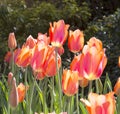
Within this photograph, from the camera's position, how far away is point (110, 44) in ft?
16.4

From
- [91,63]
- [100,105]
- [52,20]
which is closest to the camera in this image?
[100,105]

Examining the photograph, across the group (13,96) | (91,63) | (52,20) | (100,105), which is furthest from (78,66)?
(52,20)

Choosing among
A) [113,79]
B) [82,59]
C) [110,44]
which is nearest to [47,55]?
[82,59]

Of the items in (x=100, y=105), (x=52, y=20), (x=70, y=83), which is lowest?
(x=52, y=20)

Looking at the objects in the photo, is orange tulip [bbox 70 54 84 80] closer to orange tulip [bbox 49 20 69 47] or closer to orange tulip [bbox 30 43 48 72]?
orange tulip [bbox 30 43 48 72]

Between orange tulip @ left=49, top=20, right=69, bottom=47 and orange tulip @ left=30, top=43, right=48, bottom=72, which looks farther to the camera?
orange tulip @ left=49, top=20, right=69, bottom=47

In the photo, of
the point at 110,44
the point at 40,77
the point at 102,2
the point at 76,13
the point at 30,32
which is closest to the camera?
the point at 40,77

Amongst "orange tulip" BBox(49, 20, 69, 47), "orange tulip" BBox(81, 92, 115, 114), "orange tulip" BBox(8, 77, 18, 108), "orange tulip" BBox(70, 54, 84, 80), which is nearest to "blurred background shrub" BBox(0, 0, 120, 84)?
"orange tulip" BBox(49, 20, 69, 47)

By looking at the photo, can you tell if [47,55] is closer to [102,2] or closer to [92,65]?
[92,65]

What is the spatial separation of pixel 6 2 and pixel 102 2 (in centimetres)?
167

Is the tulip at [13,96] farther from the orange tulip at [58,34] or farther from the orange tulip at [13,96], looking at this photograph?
the orange tulip at [58,34]

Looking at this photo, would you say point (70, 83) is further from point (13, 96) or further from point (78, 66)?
point (13, 96)

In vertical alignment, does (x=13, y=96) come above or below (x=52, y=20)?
above

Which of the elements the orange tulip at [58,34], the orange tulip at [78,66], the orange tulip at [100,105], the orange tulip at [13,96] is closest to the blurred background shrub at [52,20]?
the orange tulip at [58,34]
